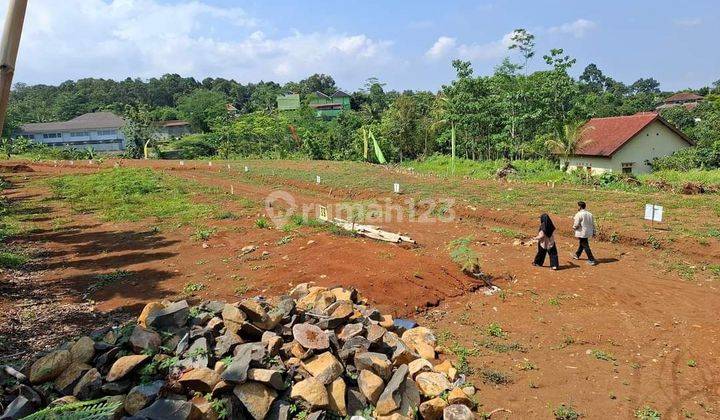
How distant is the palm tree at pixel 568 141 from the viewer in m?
27.2

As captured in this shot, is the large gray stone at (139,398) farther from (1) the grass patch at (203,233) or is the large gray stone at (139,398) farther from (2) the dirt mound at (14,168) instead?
(2) the dirt mound at (14,168)

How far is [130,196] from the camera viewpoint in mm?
20484

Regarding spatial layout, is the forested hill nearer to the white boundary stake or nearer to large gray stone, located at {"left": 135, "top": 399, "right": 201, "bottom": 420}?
the white boundary stake

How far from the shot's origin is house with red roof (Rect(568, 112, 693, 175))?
1081 inches

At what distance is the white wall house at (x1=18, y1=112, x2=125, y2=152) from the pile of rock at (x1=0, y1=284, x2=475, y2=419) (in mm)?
66507

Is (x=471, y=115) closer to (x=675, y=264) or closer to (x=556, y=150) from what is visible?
(x=556, y=150)

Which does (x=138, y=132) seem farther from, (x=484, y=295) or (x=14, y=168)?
(x=484, y=295)

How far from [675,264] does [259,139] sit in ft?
139

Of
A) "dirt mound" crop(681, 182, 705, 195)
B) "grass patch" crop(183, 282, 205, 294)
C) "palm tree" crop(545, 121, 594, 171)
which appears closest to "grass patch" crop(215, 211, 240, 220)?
"grass patch" crop(183, 282, 205, 294)

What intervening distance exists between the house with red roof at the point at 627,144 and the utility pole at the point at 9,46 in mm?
28567

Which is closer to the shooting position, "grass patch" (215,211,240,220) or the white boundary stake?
the white boundary stake

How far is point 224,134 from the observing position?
48719mm

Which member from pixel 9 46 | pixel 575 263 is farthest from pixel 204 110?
pixel 9 46

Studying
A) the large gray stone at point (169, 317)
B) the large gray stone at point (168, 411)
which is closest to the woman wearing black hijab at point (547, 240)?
the large gray stone at point (169, 317)
